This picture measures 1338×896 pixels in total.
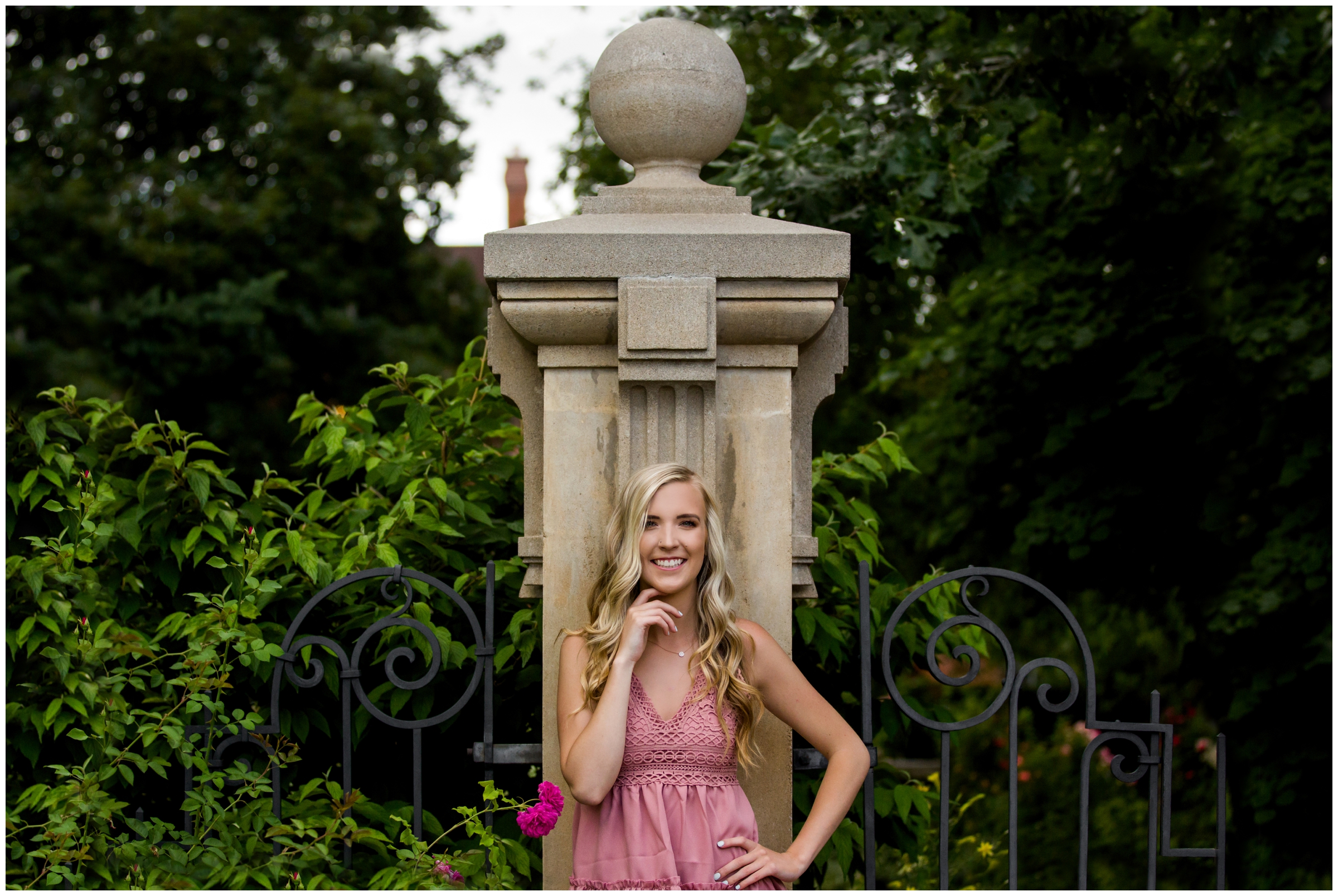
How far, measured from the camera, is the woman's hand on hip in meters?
2.60

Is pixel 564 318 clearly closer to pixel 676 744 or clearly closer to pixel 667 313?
pixel 667 313

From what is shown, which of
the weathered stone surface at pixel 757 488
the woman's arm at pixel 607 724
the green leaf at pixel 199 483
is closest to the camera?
the woman's arm at pixel 607 724

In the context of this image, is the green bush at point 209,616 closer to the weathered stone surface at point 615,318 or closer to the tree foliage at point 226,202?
the weathered stone surface at point 615,318

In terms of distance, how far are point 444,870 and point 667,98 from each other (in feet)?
5.83

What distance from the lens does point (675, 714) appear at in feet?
8.90

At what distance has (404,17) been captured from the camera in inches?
657

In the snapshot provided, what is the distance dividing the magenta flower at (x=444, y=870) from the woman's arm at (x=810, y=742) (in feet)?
1.90

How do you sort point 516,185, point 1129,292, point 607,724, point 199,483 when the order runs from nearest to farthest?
point 607,724 → point 199,483 → point 1129,292 → point 516,185

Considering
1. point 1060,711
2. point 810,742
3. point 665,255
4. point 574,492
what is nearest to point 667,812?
point 810,742

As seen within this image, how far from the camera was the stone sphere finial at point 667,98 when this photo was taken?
119 inches

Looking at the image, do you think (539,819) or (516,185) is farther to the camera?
(516,185)

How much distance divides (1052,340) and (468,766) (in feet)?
17.5

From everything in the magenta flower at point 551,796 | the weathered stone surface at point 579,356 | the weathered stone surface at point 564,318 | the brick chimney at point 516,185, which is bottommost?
the magenta flower at point 551,796

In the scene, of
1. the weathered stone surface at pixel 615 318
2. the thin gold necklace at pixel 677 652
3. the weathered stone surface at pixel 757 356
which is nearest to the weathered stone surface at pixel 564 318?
the weathered stone surface at pixel 615 318
